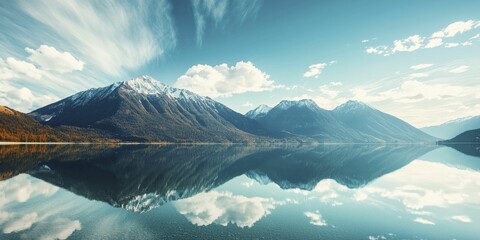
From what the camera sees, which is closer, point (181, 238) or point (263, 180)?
point (181, 238)

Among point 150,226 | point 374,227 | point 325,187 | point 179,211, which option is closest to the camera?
point 150,226

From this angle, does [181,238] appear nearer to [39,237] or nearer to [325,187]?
[39,237]

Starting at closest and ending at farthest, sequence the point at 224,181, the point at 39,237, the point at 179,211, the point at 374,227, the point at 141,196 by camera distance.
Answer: the point at 39,237
the point at 374,227
the point at 179,211
the point at 141,196
the point at 224,181

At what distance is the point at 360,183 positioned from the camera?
87.8 m

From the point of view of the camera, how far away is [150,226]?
134ft

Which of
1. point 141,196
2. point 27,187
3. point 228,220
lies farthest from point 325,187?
point 27,187

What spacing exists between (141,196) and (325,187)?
50.6 meters

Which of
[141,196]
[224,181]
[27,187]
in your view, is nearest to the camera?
[141,196]

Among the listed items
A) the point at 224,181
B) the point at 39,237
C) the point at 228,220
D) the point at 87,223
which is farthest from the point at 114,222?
the point at 224,181

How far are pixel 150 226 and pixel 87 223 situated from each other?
9.44 metres

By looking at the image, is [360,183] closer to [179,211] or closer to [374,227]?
[374,227]

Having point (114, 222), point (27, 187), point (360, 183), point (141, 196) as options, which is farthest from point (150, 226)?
point (360, 183)

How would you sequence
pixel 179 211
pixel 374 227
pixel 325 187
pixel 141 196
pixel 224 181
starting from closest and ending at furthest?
pixel 374 227 → pixel 179 211 → pixel 141 196 → pixel 325 187 → pixel 224 181

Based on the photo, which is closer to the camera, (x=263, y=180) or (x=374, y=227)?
(x=374, y=227)
